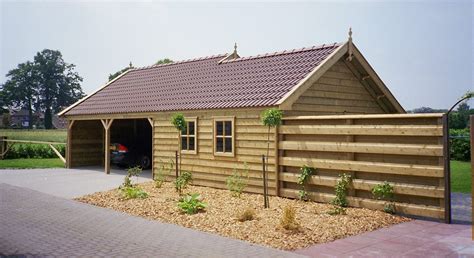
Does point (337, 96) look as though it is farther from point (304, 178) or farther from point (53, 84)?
point (53, 84)

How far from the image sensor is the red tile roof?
12.8 metres

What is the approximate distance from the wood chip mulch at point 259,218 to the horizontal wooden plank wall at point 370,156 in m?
0.46

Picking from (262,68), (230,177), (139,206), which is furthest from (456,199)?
(139,206)

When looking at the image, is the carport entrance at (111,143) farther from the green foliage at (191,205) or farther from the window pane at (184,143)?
the green foliage at (191,205)

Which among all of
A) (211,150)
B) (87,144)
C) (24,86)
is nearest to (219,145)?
(211,150)

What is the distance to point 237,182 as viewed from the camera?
11.9 m

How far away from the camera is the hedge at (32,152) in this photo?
26.3 m

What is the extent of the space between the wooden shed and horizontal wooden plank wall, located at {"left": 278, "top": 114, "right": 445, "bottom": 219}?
75 cm

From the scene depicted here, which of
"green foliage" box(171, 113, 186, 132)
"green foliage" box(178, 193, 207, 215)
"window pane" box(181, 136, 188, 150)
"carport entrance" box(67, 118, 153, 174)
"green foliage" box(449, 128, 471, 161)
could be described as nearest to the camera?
"green foliage" box(178, 193, 207, 215)

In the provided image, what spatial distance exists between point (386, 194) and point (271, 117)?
3.30 meters

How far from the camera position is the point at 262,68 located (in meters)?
14.6

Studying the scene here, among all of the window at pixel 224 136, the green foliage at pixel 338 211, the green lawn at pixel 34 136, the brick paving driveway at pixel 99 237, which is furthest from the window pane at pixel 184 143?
the green lawn at pixel 34 136

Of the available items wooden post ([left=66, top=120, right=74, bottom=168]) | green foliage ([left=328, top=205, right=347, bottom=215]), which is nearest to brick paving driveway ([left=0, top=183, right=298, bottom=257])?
green foliage ([left=328, top=205, right=347, bottom=215])

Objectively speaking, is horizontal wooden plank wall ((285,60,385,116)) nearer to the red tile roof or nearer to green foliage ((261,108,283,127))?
the red tile roof
